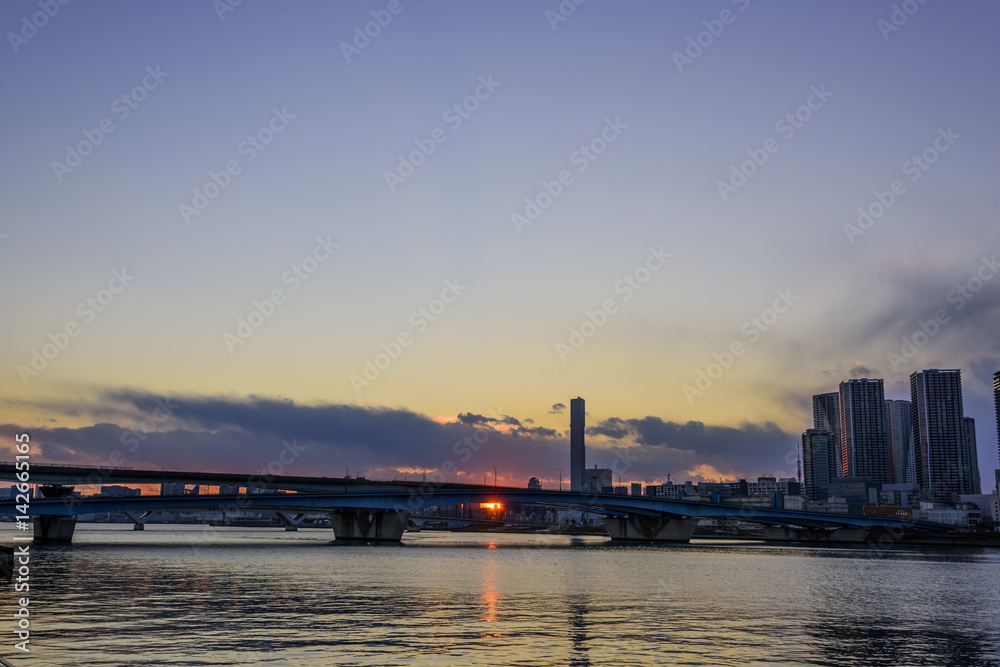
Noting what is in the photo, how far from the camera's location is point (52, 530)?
149 metres

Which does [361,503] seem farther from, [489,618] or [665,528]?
[489,618]

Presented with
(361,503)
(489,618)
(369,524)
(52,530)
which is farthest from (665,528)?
(489,618)

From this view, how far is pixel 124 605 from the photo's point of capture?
4794cm

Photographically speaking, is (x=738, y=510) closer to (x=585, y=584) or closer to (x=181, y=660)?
(x=585, y=584)

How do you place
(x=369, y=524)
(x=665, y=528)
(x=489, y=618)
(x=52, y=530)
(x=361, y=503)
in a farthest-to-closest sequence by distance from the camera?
(x=665, y=528) → (x=369, y=524) → (x=361, y=503) → (x=52, y=530) → (x=489, y=618)

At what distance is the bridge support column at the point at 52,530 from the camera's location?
148000 millimetres

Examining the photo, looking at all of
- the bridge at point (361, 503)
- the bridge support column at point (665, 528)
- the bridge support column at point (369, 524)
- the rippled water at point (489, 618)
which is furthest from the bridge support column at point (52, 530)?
the bridge support column at point (665, 528)

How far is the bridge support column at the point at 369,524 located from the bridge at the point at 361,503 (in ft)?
0.60

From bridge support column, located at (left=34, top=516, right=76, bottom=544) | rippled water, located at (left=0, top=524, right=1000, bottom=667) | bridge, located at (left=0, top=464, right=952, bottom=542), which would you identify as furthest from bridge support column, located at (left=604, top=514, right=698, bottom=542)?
bridge support column, located at (left=34, top=516, right=76, bottom=544)

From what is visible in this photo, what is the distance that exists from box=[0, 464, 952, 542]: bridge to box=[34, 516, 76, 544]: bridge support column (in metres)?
0.16

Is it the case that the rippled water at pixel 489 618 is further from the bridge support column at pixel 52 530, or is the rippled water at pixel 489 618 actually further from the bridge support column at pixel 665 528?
the bridge support column at pixel 665 528

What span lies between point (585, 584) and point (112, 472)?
11274 cm

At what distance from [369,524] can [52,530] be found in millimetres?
53980

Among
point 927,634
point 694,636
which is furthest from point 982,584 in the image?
point 694,636
